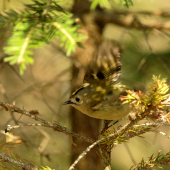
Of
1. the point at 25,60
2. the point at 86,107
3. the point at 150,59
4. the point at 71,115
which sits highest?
the point at 25,60

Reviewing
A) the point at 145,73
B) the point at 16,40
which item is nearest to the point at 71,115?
the point at 145,73

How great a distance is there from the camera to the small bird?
1.19m

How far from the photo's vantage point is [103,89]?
1384mm

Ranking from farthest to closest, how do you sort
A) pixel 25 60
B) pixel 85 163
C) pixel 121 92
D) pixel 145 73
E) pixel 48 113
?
1. pixel 48 113
2. pixel 145 73
3. pixel 85 163
4. pixel 121 92
5. pixel 25 60

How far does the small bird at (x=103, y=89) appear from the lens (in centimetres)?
119

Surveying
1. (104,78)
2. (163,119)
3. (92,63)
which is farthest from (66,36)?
(104,78)

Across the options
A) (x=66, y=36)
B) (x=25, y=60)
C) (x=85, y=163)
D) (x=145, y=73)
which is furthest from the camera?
(x=145, y=73)

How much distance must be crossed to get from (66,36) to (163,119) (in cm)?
48

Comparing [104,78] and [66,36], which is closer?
[66,36]

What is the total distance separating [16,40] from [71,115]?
1.48m

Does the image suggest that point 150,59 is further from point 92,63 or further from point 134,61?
point 92,63

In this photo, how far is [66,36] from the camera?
28.0 inches

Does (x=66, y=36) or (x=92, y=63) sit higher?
(x=66, y=36)

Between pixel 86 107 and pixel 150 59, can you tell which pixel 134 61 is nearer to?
pixel 150 59
